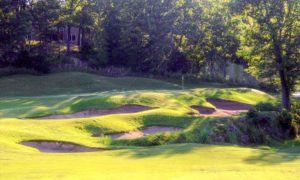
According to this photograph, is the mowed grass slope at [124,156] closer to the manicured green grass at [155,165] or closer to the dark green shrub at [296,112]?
the manicured green grass at [155,165]

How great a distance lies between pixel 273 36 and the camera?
3053 centimetres

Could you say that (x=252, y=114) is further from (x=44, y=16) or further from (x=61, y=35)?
(x=61, y=35)

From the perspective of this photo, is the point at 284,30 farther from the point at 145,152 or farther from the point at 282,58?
the point at 145,152

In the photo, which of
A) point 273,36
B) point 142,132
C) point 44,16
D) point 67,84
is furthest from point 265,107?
point 44,16

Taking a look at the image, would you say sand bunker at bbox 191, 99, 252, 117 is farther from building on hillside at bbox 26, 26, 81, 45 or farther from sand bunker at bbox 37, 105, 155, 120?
building on hillside at bbox 26, 26, 81, 45

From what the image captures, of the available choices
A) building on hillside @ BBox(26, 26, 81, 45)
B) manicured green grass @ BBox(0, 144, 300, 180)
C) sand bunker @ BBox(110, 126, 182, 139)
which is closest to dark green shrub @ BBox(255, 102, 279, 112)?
sand bunker @ BBox(110, 126, 182, 139)

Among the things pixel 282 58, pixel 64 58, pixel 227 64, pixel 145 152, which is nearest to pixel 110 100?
pixel 282 58

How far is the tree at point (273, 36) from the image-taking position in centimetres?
3053

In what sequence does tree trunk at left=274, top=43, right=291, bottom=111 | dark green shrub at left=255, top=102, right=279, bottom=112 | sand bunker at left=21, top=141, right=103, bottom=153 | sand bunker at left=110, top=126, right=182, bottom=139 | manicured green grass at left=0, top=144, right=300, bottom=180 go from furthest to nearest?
tree trunk at left=274, top=43, right=291, bottom=111, dark green shrub at left=255, top=102, right=279, bottom=112, sand bunker at left=110, top=126, right=182, bottom=139, sand bunker at left=21, top=141, right=103, bottom=153, manicured green grass at left=0, top=144, right=300, bottom=180

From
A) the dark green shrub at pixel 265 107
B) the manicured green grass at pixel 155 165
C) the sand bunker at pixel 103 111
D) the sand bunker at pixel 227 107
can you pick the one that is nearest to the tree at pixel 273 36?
the dark green shrub at pixel 265 107

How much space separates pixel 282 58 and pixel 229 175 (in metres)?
22.1

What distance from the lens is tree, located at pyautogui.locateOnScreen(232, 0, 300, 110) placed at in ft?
100

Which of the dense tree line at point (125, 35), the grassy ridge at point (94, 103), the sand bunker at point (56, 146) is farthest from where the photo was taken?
the dense tree line at point (125, 35)

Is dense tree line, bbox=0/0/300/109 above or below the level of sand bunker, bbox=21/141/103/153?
above
